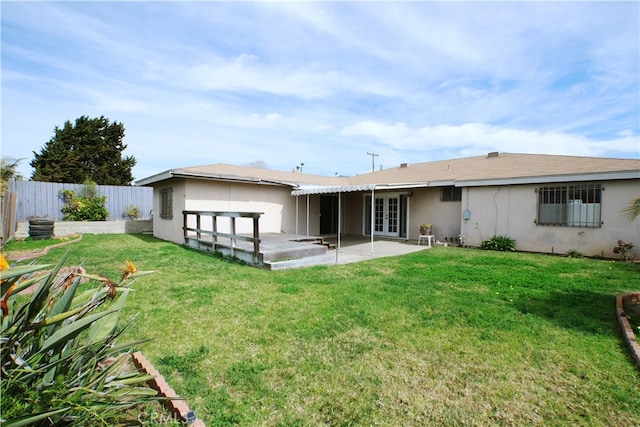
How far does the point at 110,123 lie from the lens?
2991cm

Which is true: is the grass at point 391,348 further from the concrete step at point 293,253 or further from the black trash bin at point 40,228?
the black trash bin at point 40,228

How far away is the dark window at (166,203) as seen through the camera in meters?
13.8

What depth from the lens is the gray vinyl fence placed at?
53.4ft

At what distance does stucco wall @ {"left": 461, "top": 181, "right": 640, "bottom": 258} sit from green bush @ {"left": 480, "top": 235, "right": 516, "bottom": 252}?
256 millimetres

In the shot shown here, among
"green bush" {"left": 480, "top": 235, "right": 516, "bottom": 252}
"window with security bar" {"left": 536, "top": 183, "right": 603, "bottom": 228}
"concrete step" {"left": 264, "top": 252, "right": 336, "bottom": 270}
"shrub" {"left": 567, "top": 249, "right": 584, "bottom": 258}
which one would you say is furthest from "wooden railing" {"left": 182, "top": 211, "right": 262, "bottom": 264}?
"shrub" {"left": 567, "top": 249, "right": 584, "bottom": 258}

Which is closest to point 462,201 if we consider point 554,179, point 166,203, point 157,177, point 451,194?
point 451,194

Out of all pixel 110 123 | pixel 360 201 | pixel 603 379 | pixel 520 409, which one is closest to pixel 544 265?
pixel 603 379

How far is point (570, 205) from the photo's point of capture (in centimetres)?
1093

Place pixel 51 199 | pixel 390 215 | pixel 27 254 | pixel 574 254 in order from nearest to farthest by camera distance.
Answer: pixel 27 254 < pixel 574 254 < pixel 390 215 < pixel 51 199

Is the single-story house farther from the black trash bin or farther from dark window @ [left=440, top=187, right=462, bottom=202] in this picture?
the black trash bin

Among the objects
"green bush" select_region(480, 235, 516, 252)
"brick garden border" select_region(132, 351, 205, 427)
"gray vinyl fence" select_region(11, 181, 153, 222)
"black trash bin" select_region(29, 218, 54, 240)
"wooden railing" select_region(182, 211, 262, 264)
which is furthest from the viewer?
"gray vinyl fence" select_region(11, 181, 153, 222)

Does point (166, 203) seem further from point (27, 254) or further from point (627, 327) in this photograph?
point (627, 327)

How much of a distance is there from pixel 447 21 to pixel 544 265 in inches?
280

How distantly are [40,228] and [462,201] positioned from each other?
705 inches
